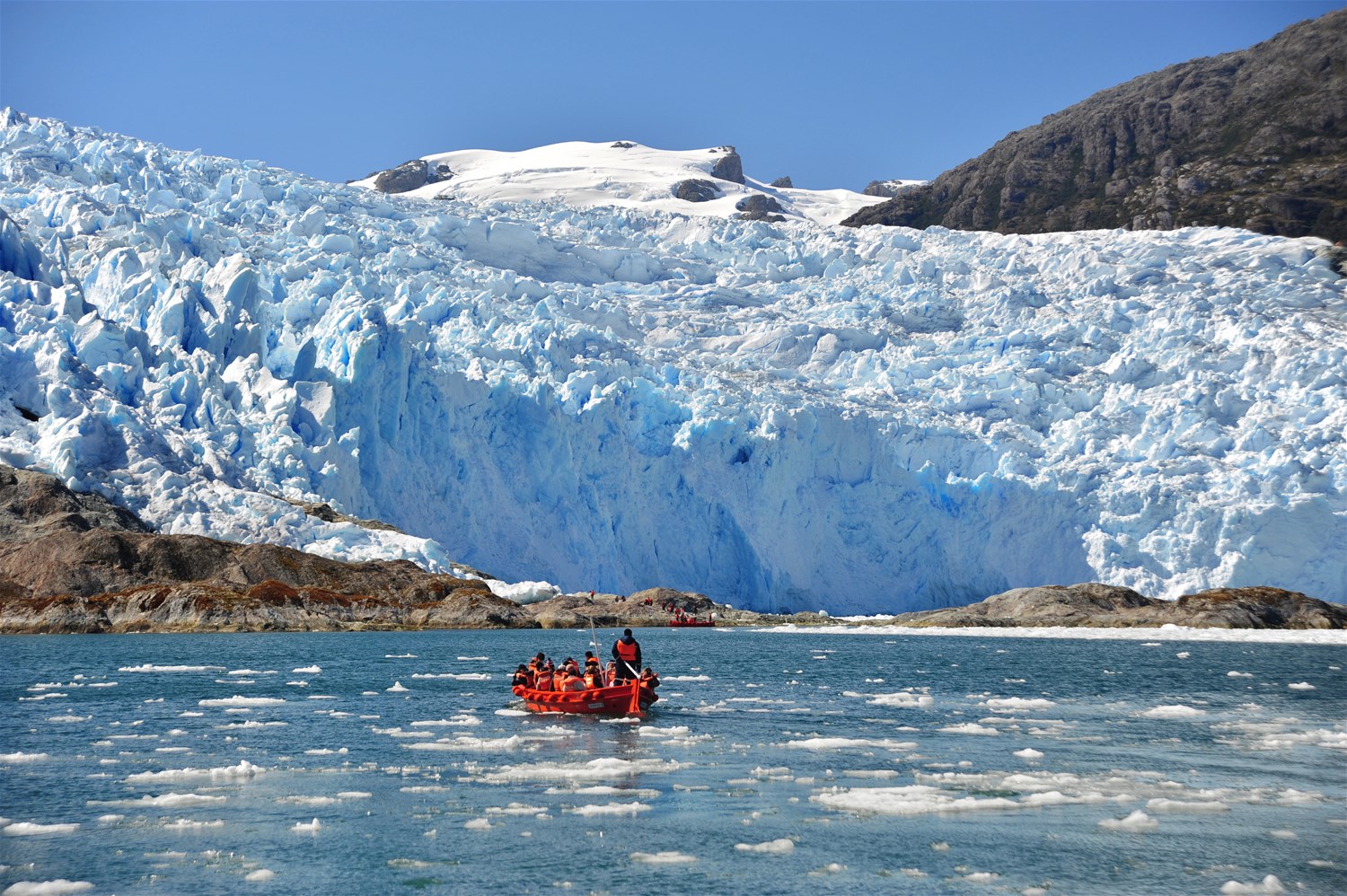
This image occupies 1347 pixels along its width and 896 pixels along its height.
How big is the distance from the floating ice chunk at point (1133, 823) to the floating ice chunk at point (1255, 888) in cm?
224

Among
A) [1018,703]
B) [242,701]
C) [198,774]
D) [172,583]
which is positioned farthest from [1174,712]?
[172,583]

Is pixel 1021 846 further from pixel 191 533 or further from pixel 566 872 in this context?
pixel 191 533

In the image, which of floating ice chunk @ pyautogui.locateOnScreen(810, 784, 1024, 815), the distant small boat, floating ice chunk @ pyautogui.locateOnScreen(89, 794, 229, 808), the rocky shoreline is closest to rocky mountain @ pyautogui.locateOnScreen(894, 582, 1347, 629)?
the rocky shoreline

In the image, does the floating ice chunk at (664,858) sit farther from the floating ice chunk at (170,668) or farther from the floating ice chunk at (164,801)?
the floating ice chunk at (170,668)

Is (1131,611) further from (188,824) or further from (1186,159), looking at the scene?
(1186,159)

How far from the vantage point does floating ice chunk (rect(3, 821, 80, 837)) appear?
13617 millimetres

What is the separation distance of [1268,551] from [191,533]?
48.9 m

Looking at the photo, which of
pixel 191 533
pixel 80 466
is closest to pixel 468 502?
pixel 191 533

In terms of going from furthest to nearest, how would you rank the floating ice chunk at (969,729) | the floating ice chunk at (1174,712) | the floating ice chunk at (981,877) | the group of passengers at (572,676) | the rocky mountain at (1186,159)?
1. the rocky mountain at (1186,159)
2. the group of passengers at (572,676)
3. the floating ice chunk at (1174,712)
4. the floating ice chunk at (969,729)
5. the floating ice chunk at (981,877)

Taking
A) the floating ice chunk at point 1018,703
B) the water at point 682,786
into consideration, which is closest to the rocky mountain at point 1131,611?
the water at point 682,786

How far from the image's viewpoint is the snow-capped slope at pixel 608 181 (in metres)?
101

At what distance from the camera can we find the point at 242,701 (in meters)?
25.9

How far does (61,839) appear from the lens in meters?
13.4

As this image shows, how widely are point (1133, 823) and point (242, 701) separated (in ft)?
60.6
